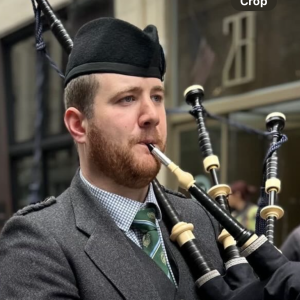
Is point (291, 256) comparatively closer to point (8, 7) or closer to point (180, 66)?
point (180, 66)

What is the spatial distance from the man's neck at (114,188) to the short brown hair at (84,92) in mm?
194

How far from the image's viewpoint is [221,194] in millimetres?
2039

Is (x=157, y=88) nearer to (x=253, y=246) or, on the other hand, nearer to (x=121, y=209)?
(x=121, y=209)

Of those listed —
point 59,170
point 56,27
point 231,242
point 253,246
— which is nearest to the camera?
point 253,246

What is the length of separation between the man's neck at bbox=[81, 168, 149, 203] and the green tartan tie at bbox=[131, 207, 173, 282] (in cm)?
5

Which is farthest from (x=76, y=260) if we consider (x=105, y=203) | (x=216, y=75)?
(x=216, y=75)

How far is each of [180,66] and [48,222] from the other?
571cm

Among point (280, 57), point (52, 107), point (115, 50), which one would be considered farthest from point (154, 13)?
point (115, 50)

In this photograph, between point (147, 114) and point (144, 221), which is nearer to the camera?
point (147, 114)

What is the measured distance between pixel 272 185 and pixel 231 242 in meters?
0.23

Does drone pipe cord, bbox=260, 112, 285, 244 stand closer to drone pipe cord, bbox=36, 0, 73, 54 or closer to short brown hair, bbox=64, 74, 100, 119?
short brown hair, bbox=64, 74, 100, 119

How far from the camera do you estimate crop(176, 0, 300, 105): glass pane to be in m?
6.27

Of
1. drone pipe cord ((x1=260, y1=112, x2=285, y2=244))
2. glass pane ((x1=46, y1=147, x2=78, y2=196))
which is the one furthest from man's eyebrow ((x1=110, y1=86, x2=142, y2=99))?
glass pane ((x1=46, y1=147, x2=78, y2=196))

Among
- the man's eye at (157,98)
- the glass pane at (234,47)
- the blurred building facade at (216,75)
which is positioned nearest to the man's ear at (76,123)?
the man's eye at (157,98)
